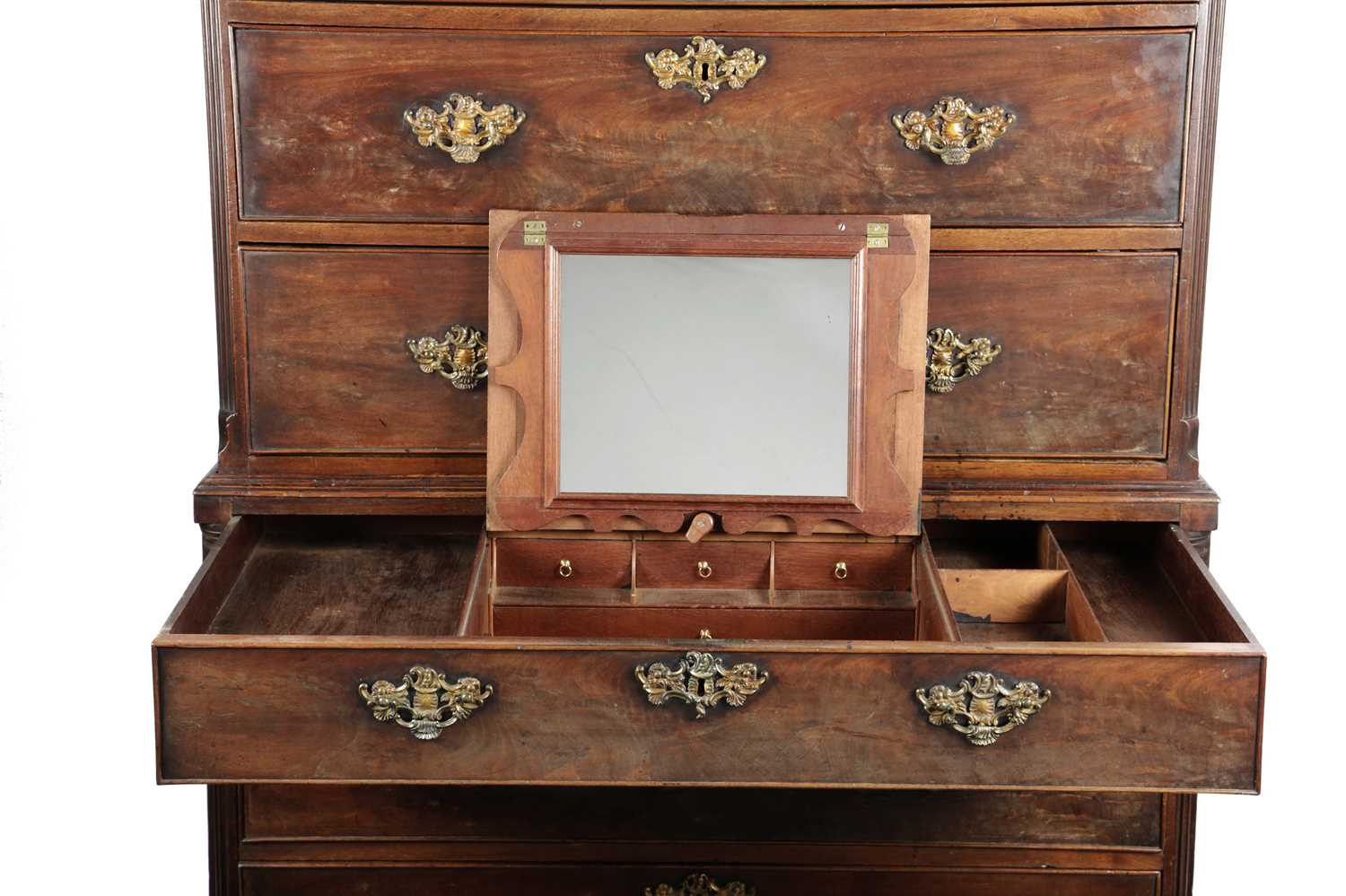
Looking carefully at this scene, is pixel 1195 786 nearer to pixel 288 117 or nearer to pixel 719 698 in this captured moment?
pixel 719 698

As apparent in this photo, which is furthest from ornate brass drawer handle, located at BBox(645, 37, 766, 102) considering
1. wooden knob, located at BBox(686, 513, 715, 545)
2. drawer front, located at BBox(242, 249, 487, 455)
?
wooden knob, located at BBox(686, 513, 715, 545)

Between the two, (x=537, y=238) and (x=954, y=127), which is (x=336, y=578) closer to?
(x=537, y=238)

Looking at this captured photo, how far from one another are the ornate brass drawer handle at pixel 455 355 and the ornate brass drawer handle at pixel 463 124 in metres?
0.30

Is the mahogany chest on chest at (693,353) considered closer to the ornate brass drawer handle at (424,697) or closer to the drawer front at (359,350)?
the drawer front at (359,350)

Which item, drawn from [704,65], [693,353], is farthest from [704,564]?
[704,65]

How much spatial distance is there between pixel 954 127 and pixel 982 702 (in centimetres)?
95

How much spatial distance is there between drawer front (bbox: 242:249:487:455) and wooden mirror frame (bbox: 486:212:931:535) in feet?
0.30

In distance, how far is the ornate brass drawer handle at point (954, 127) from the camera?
2.69 m

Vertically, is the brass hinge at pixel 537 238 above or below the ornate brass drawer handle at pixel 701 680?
above

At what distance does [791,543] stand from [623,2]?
3.02ft

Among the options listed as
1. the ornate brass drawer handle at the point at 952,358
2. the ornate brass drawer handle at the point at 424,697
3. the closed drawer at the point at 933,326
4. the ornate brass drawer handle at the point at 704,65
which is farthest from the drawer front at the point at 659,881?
the ornate brass drawer handle at the point at 704,65

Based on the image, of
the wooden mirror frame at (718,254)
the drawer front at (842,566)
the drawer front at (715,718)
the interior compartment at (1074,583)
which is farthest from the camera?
the drawer front at (842,566)

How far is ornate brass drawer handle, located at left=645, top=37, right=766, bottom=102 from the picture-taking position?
268 cm

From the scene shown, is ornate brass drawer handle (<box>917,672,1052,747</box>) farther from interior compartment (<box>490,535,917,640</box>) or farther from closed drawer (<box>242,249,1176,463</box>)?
closed drawer (<box>242,249,1176,463</box>)
